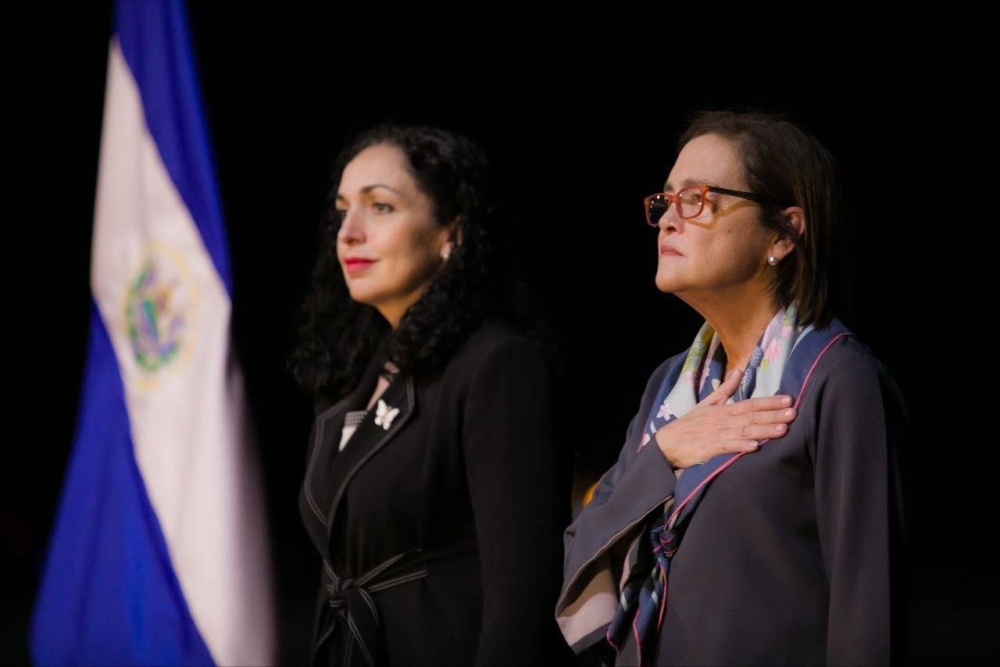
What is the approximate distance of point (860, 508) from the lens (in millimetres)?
1491

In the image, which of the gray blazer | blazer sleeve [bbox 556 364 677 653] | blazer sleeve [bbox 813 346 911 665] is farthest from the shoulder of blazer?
blazer sleeve [bbox 813 346 911 665]

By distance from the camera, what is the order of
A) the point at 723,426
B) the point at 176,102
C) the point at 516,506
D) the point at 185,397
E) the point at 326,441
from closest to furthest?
1. the point at 723,426
2. the point at 516,506
3. the point at 326,441
4. the point at 185,397
5. the point at 176,102

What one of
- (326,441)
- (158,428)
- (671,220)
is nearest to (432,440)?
(326,441)

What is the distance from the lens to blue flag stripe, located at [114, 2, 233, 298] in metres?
2.84

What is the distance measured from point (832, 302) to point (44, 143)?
2.58 m

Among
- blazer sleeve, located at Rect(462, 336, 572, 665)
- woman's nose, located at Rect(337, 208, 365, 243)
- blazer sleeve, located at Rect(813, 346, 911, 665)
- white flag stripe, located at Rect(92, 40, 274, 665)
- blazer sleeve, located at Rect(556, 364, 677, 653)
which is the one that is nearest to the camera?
blazer sleeve, located at Rect(813, 346, 911, 665)

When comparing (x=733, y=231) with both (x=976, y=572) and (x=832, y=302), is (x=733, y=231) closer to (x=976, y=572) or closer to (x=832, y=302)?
(x=832, y=302)

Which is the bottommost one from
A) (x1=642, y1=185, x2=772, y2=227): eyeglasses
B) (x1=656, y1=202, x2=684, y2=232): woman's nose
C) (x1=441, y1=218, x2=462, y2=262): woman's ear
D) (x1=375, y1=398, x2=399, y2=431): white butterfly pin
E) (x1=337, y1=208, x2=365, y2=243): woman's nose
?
(x1=375, y1=398, x2=399, y2=431): white butterfly pin

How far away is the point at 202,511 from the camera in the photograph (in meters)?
2.66

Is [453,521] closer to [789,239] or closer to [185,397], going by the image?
[789,239]

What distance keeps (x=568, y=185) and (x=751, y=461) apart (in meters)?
1.69

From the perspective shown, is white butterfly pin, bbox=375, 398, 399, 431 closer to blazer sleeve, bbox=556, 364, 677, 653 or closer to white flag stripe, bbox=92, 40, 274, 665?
blazer sleeve, bbox=556, 364, 677, 653

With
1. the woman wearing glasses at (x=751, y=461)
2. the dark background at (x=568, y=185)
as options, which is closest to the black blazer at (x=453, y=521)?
the woman wearing glasses at (x=751, y=461)

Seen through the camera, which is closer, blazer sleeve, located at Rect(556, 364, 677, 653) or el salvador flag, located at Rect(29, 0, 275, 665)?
blazer sleeve, located at Rect(556, 364, 677, 653)
